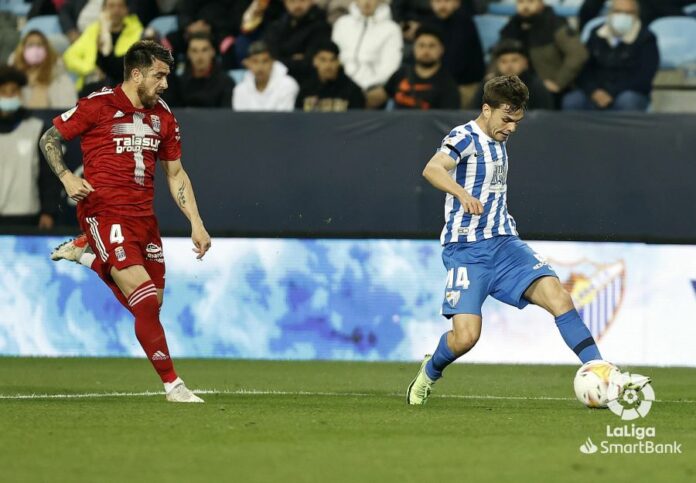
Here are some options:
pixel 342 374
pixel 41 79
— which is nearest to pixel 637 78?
pixel 342 374

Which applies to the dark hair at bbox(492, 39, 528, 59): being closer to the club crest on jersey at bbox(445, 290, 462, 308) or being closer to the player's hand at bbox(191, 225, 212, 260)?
the club crest on jersey at bbox(445, 290, 462, 308)

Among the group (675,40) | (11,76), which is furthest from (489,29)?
(11,76)

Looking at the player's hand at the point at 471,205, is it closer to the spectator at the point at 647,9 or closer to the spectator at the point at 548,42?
the spectator at the point at 548,42

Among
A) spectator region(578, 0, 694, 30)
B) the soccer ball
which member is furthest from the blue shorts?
spectator region(578, 0, 694, 30)

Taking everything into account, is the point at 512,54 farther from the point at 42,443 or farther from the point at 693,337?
the point at 42,443

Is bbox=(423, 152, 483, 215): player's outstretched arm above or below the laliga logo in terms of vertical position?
above

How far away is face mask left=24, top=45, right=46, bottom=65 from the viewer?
49.9 ft

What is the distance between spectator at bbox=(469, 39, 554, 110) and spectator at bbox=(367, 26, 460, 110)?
0.93 feet

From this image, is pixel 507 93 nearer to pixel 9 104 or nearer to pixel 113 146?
pixel 113 146

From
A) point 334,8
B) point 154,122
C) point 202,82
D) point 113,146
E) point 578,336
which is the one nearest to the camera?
point 578,336

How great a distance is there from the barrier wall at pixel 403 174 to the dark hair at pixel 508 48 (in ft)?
3.66

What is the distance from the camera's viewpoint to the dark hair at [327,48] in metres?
14.6

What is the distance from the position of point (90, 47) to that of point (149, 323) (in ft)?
24.9

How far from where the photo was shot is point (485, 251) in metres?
8.95
